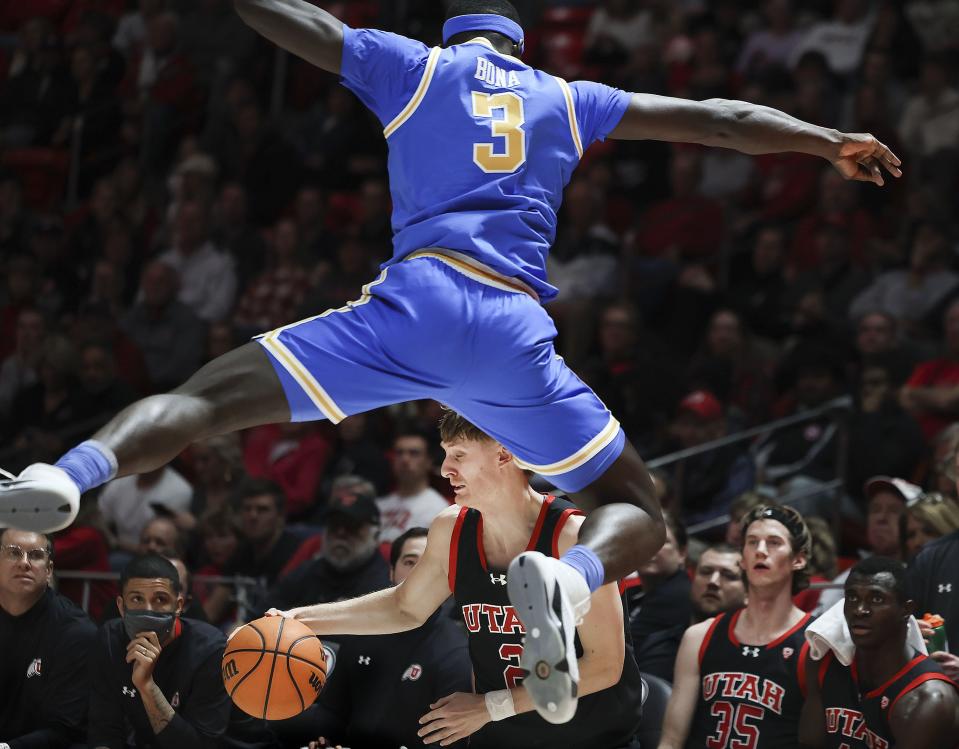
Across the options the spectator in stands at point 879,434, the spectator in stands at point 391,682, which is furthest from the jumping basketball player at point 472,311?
the spectator in stands at point 879,434

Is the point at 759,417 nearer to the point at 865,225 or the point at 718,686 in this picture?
the point at 865,225

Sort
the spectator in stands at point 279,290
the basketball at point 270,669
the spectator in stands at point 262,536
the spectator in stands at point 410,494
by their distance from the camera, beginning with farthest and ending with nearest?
1. the spectator in stands at point 279,290
2. the spectator in stands at point 410,494
3. the spectator in stands at point 262,536
4. the basketball at point 270,669

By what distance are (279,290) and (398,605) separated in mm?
7000

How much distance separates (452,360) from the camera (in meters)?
4.11

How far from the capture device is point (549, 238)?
4.51 m

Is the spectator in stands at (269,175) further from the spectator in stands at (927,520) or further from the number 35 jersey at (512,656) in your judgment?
the number 35 jersey at (512,656)

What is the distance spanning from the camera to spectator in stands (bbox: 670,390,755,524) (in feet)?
30.8

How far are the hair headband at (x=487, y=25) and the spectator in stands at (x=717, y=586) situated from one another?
349 cm

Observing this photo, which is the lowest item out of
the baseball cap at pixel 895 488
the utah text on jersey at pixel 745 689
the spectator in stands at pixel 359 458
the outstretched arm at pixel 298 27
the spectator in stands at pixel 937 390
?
the spectator in stands at pixel 359 458

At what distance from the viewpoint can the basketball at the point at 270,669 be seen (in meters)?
5.22

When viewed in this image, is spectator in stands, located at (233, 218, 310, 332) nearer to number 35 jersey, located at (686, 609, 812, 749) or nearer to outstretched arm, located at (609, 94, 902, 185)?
number 35 jersey, located at (686, 609, 812, 749)

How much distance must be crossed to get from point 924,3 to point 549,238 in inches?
348

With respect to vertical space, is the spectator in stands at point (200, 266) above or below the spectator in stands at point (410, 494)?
above

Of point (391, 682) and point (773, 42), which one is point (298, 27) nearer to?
point (391, 682)
